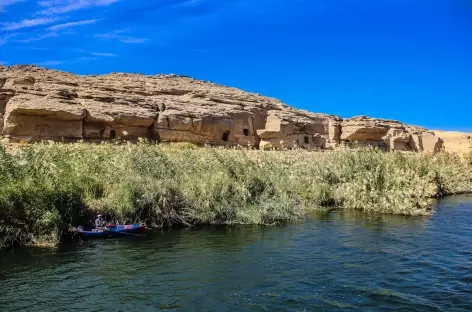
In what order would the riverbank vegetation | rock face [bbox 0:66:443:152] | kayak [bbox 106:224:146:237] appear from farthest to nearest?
rock face [bbox 0:66:443:152], kayak [bbox 106:224:146:237], the riverbank vegetation

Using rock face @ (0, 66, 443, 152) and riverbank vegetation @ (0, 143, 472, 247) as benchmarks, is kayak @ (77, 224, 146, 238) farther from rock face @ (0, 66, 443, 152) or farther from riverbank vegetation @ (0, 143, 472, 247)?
rock face @ (0, 66, 443, 152)

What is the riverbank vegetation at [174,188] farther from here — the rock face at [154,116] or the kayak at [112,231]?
the rock face at [154,116]

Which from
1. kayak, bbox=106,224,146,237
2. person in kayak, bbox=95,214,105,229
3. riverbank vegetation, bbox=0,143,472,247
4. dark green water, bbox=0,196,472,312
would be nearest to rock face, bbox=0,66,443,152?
riverbank vegetation, bbox=0,143,472,247

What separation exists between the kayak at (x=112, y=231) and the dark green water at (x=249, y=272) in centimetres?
53

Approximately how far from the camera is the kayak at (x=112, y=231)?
16688 mm

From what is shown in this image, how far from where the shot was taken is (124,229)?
685 inches

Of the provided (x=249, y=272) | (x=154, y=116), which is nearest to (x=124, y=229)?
(x=249, y=272)

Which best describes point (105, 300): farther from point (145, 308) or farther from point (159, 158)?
point (159, 158)

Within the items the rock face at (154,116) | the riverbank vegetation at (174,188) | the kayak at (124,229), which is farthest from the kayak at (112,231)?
the rock face at (154,116)

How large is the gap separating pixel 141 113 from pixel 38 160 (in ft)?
76.4

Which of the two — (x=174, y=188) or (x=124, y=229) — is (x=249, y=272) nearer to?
(x=124, y=229)

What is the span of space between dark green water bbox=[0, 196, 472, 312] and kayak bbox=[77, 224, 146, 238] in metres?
0.53

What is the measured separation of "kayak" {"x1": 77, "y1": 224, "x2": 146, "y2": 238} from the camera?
16.7m

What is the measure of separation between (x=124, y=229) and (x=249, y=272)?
6.47 meters
